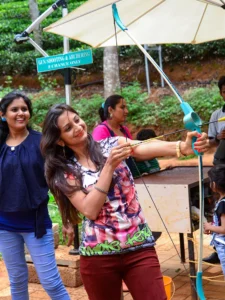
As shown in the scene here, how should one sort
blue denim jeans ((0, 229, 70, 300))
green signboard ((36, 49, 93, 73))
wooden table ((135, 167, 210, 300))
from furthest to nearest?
green signboard ((36, 49, 93, 73)) < wooden table ((135, 167, 210, 300)) < blue denim jeans ((0, 229, 70, 300))

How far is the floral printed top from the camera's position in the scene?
9.30 feet

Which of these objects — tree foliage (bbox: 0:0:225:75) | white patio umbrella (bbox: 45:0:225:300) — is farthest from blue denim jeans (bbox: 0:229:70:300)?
tree foliage (bbox: 0:0:225:75)

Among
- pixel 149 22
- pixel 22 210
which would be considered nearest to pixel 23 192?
pixel 22 210

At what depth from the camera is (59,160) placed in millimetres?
2973

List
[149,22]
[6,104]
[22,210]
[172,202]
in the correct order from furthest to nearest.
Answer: [149,22] → [172,202] → [6,104] → [22,210]

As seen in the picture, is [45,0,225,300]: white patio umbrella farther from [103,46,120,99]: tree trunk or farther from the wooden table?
[103,46,120,99]: tree trunk

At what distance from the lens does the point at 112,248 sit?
282 centimetres

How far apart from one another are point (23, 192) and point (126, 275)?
48.5 inches

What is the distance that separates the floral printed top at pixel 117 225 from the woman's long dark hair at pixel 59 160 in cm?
8

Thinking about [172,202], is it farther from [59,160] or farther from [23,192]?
[59,160]

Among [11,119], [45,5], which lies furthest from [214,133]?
[45,5]

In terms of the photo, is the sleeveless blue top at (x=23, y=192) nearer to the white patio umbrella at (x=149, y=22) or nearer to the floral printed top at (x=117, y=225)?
the floral printed top at (x=117, y=225)

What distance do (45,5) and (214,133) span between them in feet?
68.9

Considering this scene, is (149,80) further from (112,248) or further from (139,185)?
(112,248)
